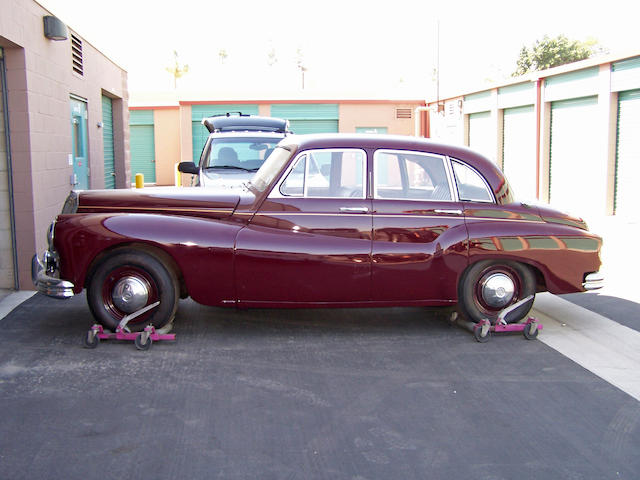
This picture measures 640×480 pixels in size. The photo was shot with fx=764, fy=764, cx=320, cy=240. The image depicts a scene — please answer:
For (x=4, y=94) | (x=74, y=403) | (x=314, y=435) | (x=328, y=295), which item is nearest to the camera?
(x=314, y=435)

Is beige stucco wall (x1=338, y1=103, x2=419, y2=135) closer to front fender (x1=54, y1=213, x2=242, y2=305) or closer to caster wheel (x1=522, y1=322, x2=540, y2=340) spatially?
caster wheel (x1=522, y1=322, x2=540, y2=340)

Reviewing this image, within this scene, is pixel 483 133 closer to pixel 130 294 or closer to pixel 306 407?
pixel 130 294

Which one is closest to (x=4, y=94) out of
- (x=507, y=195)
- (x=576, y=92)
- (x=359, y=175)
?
(x=359, y=175)

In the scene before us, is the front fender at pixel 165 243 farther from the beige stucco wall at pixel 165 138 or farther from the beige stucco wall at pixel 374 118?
the beige stucco wall at pixel 165 138

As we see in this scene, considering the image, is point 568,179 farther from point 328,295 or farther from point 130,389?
point 130,389

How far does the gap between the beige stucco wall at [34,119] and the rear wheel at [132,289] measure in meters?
2.69

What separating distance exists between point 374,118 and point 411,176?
2468 cm

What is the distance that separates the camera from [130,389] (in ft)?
17.3

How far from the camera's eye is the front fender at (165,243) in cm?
639

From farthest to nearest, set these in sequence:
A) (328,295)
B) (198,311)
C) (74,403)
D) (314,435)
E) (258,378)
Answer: (198,311) → (328,295) → (258,378) → (74,403) → (314,435)

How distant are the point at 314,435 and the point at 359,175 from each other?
2.88m

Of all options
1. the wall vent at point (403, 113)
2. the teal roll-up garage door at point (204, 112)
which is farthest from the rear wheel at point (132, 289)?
the wall vent at point (403, 113)

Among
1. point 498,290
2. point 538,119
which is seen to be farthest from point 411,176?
point 538,119

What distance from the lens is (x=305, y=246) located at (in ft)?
21.4
